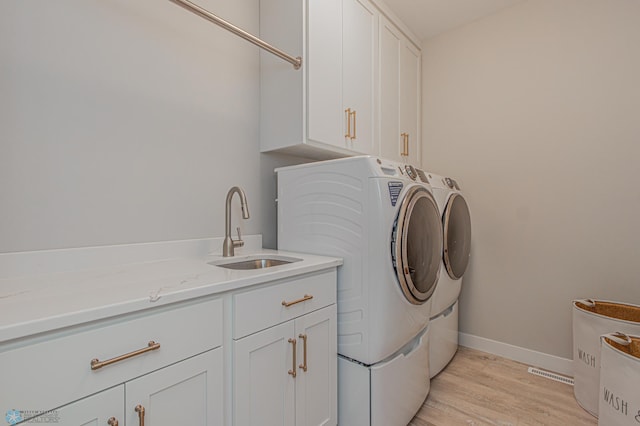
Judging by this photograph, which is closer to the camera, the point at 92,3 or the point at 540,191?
the point at 92,3

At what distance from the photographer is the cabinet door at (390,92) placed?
7.43 feet

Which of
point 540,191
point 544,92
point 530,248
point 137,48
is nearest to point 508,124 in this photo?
point 544,92

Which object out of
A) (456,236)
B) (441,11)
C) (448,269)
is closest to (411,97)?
(441,11)

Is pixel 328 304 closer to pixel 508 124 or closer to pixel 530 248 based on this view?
pixel 530 248

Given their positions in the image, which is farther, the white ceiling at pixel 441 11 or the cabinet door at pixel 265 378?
the white ceiling at pixel 441 11

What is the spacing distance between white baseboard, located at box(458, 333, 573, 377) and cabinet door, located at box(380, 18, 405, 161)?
1.66 m

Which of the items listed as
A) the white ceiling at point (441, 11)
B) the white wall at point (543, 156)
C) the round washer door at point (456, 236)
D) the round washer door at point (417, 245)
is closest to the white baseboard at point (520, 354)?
the white wall at point (543, 156)

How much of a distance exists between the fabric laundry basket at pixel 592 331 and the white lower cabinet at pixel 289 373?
4.95 feet

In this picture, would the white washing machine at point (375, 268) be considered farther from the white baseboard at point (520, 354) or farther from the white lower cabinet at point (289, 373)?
the white baseboard at point (520, 354)

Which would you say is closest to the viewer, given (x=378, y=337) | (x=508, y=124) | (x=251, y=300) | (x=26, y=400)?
(x=26, y=400)

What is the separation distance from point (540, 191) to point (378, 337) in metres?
1.79

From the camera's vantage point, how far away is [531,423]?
158 cm

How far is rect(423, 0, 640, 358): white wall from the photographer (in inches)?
76.0

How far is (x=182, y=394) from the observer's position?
2.86 ft
